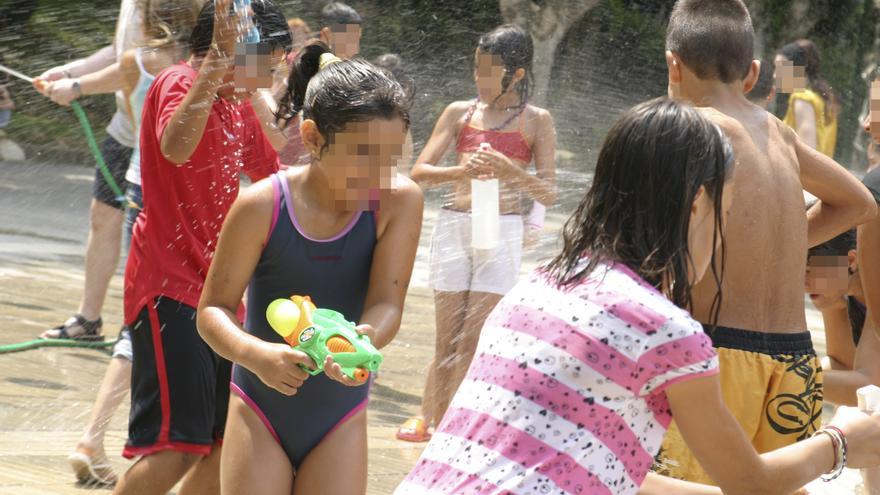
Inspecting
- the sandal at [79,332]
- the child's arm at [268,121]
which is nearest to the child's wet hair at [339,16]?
the child's arm at [268,121]

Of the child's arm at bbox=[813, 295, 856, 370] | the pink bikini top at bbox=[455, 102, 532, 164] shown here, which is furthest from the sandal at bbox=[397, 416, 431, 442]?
the child's arm at bbox=[813, 295, 856, 370]

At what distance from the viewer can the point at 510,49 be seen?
18.7 ft

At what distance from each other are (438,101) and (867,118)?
3657mm

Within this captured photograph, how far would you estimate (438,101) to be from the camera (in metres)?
7.59

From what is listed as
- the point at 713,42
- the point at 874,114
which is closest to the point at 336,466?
the point at 713,42

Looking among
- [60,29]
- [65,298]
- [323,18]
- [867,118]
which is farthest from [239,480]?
[60,29]

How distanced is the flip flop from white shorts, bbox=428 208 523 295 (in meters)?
1.70

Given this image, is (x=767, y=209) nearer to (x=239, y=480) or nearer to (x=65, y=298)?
(x=239, y=480)

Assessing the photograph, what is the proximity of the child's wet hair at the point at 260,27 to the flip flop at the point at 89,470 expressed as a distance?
1572mm

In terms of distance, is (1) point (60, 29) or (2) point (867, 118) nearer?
(2) point (867, 118)

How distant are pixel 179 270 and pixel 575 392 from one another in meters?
1.76

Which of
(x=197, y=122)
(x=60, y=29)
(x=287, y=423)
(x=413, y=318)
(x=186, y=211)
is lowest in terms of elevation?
(x=413, y=318)

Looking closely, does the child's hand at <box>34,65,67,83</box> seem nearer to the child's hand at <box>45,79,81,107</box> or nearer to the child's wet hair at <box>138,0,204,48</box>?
the child's hand at <box>45,79,81,107</box>

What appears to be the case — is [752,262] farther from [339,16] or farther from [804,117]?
[804,117]
